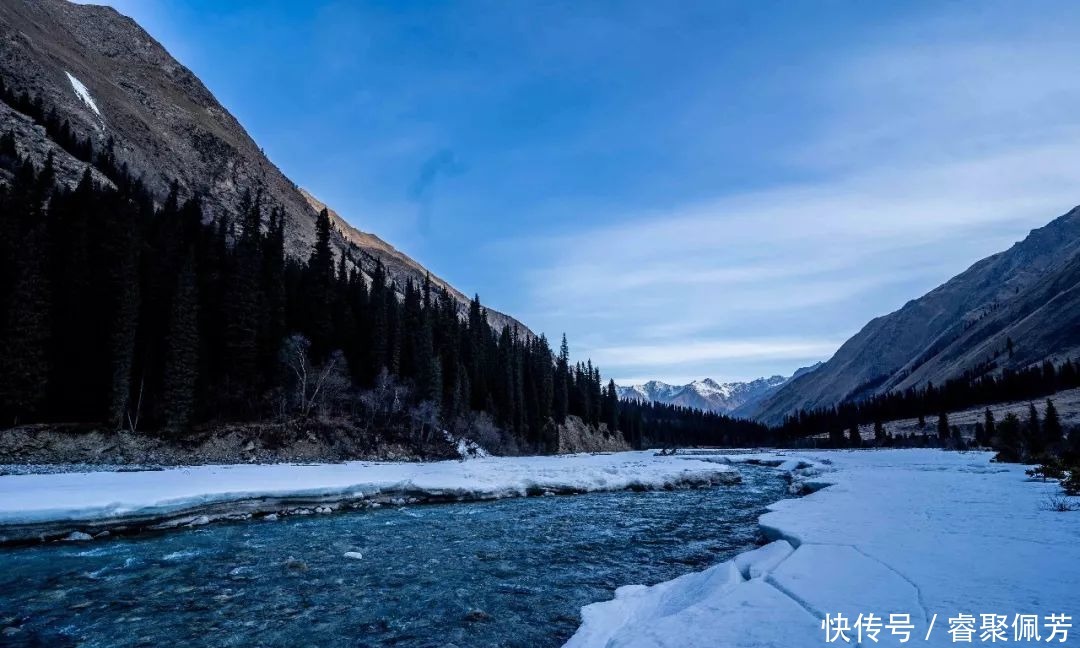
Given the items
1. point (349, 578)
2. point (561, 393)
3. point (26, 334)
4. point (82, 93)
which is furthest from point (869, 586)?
point (82, 93)

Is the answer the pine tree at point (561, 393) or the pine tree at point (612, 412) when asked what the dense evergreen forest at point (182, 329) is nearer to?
the pine tree at point (561, 393)

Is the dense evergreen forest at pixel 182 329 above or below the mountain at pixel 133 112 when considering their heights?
below

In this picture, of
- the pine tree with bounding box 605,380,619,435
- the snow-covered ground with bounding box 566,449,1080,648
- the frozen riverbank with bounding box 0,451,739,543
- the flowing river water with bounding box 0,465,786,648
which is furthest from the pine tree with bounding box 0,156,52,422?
the pine tree with bounding box 605,380,619,435

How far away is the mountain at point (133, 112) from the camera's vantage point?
341 feet

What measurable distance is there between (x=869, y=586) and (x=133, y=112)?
182 meters

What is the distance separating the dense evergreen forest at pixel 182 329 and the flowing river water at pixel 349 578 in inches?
1201

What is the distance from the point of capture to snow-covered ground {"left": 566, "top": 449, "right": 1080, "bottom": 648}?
717 cm

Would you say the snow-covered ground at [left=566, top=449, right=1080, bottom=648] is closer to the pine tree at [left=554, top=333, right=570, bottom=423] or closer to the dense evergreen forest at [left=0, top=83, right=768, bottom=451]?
the dense evergreen forest at [left=0, top=83, right=768, bottom=451]

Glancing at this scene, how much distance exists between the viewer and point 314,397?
188 feet

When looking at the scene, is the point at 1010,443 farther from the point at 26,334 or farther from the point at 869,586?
the point at 26,334

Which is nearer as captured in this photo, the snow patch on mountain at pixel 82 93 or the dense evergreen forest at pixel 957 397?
the snow patch on mountain at pixel 82 93

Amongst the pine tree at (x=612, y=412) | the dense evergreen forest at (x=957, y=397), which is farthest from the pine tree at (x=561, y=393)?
the dense evergreen forest at (x=957, y=397)

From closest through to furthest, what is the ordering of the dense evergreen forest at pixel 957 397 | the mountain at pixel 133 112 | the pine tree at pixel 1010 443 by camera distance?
the pine tree at pixel 1010 443 < the mountain at pixel 133 112 < the dense evergreen forest at pixel 957 397

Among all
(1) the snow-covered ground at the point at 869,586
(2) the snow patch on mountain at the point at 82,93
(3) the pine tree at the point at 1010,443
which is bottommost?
(3) the pine tree at the point at 1010,443
